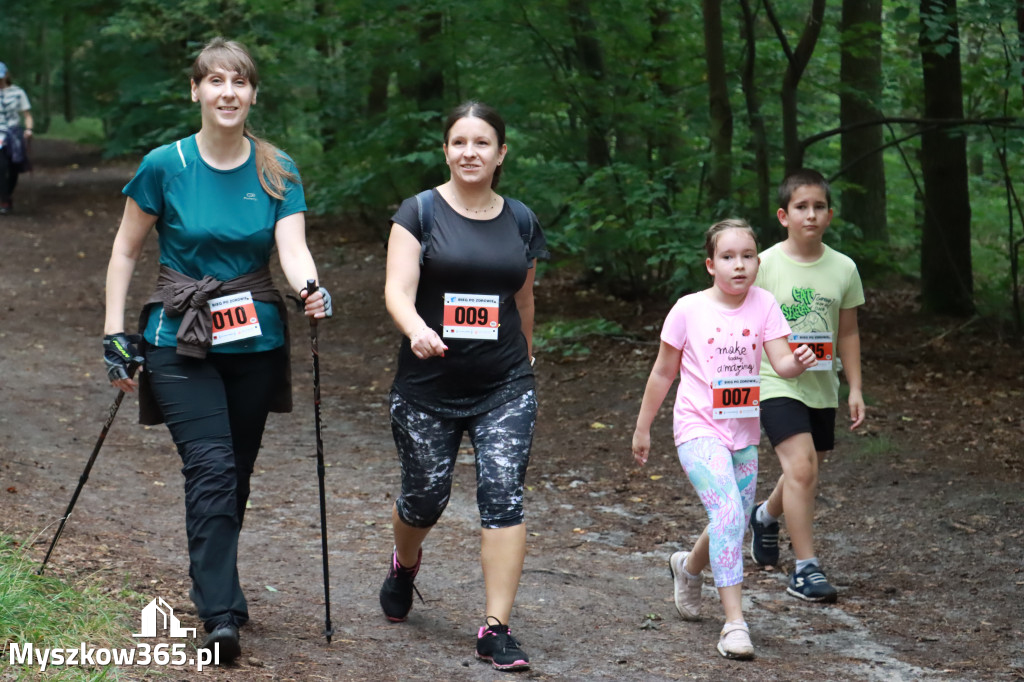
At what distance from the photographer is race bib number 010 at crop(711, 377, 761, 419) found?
4.77 m

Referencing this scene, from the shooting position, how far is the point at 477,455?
454cm

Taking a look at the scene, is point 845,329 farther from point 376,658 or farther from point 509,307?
point 376,658

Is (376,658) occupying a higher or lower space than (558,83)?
lower

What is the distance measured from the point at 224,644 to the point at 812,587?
2897 mm

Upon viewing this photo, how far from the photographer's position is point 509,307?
15.0ft

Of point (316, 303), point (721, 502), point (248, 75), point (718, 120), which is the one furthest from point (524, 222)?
point (718, 120)

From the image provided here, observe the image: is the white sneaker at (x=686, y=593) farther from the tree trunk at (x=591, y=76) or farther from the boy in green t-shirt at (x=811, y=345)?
the tree trunk at (x=591, y=76)

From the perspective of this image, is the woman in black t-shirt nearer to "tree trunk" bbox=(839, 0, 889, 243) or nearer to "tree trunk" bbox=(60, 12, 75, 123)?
"tree trunk" bbox=(839, 0, 889, 243)

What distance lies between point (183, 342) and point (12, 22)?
27936mm

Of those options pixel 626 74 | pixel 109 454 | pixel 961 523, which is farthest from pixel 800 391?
pixel 626 74

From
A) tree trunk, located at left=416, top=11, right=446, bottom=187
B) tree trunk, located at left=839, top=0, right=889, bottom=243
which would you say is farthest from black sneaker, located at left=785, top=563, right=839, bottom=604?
tree trunk, located at left=416, top=11, right=446, bottom=187

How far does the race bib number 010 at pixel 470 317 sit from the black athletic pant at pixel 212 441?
672 mm

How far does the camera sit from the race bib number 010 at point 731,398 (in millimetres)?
4773

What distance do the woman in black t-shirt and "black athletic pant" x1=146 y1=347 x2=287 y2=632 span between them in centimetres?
60
